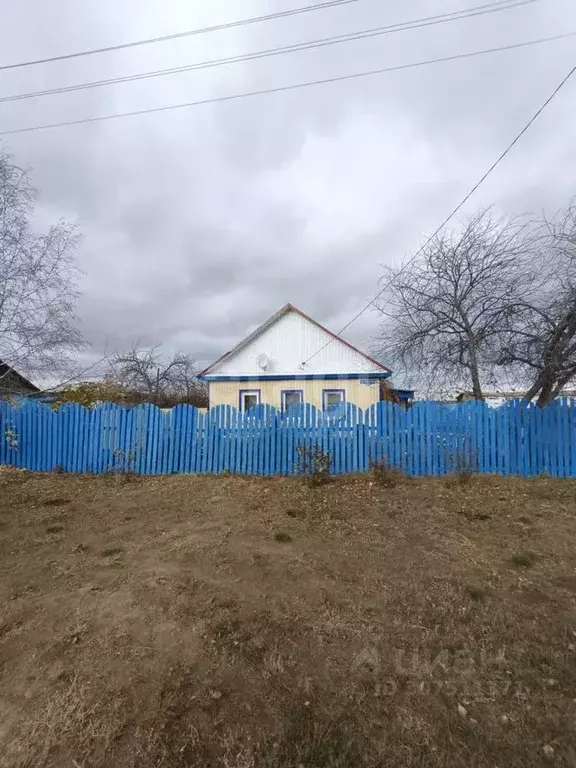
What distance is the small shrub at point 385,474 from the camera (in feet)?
23.7

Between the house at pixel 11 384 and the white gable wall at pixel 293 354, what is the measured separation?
24.1 ft

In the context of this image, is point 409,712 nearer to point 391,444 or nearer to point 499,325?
point 391,444

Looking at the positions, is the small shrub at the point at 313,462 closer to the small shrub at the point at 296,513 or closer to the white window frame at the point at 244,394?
the small shrub at the point at 296,513

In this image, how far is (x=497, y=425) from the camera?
8195mm

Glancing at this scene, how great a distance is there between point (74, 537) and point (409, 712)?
13.7 feet

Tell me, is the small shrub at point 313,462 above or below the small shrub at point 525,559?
above

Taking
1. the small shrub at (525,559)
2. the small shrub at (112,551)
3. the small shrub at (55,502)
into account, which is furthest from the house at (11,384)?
the small shrub at (525,559)

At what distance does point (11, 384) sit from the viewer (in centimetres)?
845

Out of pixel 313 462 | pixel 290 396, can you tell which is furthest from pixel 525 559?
pixel 290 396

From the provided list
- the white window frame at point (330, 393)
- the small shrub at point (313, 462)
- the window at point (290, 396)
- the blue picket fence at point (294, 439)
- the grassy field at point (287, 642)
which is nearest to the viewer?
the grassy field at point (287, 642)

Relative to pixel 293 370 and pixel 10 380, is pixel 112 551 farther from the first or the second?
pixel 293 370

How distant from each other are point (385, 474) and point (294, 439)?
2001 mm

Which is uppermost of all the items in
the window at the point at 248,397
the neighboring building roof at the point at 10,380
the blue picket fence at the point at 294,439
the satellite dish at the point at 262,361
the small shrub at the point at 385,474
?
the satellite dish at the point at 262,361

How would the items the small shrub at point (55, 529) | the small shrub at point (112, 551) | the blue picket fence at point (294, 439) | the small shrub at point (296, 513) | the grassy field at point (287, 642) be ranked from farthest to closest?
the blue picket fence at point (294, 439) < the small shrub at point (296, 513) < the small shrub at point (55, 529) < the small shrub at point (112, 551) < the grassy field at point (287, 642)
